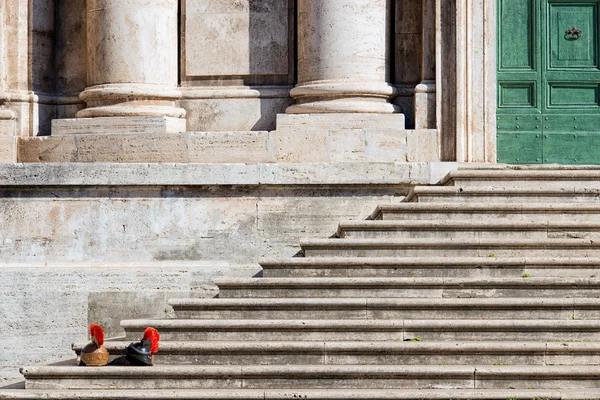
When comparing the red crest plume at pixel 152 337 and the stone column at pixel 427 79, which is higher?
the stone column at pixel 427 79

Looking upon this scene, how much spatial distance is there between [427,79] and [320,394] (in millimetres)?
4827

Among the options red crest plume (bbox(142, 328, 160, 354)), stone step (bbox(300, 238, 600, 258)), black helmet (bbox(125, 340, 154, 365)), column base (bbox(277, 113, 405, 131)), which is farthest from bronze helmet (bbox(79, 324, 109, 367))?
column base (bbox(277, 113, 405, 131))

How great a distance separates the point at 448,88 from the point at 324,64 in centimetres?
136

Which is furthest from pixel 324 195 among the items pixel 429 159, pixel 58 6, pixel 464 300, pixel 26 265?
pixel 58 6

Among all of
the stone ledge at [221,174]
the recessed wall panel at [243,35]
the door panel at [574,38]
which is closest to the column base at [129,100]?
the recessed wall panel at [243,35]

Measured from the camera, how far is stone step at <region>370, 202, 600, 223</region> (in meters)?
11.2

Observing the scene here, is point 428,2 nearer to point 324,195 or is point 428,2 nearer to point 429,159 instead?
point 429,159

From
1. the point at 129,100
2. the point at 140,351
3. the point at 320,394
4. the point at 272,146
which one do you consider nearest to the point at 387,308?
the point at 320,394

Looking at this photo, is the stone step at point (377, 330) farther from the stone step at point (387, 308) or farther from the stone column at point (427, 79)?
the stone column at point (427, 79)

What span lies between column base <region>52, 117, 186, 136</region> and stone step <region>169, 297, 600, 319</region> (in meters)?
2.67

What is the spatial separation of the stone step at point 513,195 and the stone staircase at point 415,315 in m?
0.01

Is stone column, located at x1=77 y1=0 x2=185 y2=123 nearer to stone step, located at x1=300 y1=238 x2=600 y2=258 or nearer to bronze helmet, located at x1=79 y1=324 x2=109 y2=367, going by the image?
stone step, located at x1=300 y1=238 x2=600 y2=258

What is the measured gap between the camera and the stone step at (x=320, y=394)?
8984 mm

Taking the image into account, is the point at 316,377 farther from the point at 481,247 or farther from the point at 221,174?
the point at 221,174
